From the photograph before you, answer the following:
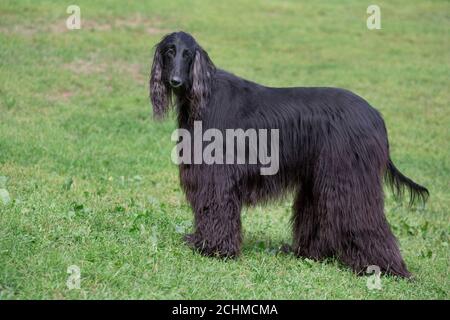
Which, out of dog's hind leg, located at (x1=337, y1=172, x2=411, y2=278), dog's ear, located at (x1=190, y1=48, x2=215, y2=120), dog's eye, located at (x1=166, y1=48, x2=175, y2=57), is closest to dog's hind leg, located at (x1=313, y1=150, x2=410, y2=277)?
dog's hind leg, located at (x1=337, y1=172, x2=411, y2=278)

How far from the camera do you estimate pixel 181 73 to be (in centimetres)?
582

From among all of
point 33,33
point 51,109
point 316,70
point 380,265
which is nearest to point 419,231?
point 380,265

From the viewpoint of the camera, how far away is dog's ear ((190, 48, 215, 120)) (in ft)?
19.4

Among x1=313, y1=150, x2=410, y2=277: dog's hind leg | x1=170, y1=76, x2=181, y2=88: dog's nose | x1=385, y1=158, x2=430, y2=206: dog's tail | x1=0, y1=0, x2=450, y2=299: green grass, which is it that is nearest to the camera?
x1=0, y1=0, x2=450, y2=299: green grass

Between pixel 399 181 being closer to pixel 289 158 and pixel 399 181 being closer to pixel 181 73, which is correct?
pixel 289 158

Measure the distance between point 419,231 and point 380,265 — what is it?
9.79ft

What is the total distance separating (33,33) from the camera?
17.5 meters

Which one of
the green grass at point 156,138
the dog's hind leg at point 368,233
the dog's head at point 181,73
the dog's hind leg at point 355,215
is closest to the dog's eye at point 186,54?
the dog's head at point 181,73

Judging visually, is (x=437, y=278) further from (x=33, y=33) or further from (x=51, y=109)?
(x=33, y=33)

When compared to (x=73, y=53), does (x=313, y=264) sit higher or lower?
lower

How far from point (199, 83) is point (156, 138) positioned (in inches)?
250

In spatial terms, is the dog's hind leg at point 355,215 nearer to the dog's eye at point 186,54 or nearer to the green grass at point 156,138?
the green grass at point 156,138

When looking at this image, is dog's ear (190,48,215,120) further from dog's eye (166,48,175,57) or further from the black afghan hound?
dog's eye (166,48,175,57)

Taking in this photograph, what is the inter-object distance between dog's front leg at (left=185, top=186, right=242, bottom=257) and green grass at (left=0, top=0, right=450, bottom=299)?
0.65ft
